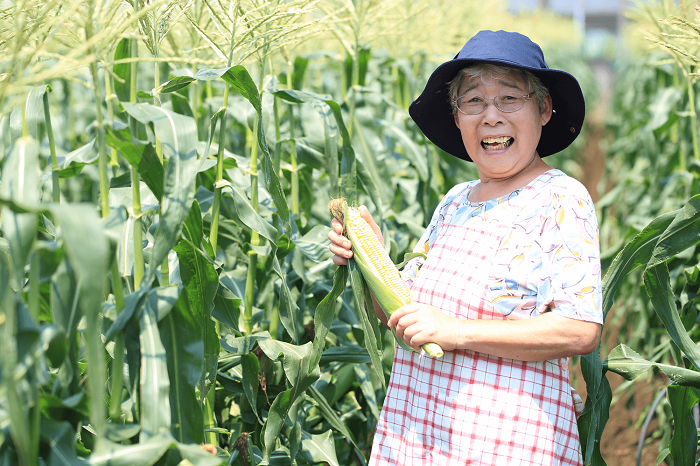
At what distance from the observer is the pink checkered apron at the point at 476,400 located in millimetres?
1737

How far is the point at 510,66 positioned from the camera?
186cm

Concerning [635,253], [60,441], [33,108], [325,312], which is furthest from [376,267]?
[33,108]

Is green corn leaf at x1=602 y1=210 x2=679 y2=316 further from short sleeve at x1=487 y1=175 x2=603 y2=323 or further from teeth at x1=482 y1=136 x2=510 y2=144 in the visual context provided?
teeth at x1=482 y1=136 x2=510 y2=144

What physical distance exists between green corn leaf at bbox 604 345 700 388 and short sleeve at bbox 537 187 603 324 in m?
0.65

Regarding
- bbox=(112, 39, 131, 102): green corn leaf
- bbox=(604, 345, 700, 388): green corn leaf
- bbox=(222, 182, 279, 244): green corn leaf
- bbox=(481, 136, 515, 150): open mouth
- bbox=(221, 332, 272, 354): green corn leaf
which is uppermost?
bbox=(112, 39, 131, 102): green corn leaf

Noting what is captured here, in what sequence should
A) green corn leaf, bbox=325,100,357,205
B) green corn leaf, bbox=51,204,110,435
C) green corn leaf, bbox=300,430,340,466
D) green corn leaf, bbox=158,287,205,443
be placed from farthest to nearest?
green corn leaf, bbox=325,100,357,205
green corn leaf, bbox=300,430,340,466
green corn leaf, bbox=158,287,205,443
green corn leaf, bbox=51,204,110,435

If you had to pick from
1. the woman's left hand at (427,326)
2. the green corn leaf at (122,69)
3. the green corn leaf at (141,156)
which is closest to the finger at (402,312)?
the woman's left hand at (427,326)

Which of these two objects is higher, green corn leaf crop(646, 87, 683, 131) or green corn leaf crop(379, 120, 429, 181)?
green corn leaf crop(646, 87, 683, 131)

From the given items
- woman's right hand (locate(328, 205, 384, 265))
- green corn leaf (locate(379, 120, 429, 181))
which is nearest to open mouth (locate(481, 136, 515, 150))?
woman's right hand (locate(328, 205, 384, 265))

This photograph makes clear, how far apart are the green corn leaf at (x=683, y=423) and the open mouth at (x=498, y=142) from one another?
1.11 m

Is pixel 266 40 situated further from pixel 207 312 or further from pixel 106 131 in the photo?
pixel 207 312

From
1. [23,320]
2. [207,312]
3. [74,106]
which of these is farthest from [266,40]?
[74,106]

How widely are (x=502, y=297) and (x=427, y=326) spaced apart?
26 centimetres

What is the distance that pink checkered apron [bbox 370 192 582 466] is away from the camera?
1.74 m
